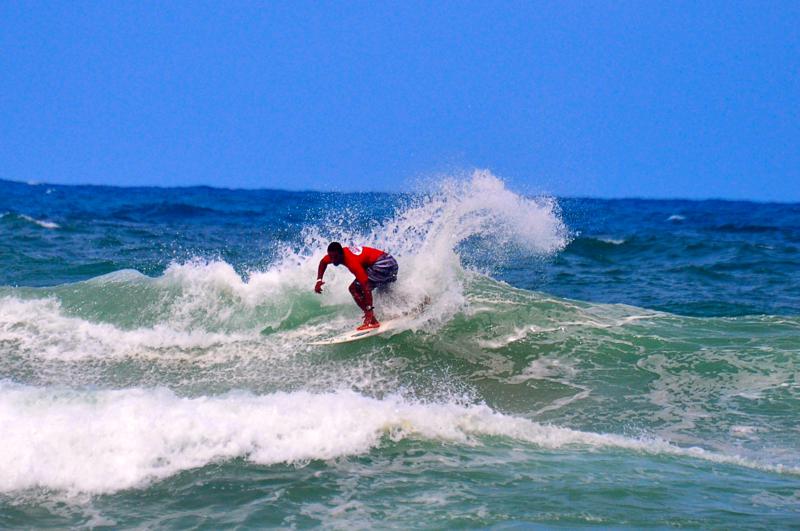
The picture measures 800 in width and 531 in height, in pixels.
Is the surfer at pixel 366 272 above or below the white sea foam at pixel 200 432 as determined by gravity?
above

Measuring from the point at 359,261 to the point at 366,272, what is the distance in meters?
0.24

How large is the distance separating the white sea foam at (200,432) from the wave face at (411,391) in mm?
25

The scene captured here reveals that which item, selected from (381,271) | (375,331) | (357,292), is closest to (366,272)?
(381,271)

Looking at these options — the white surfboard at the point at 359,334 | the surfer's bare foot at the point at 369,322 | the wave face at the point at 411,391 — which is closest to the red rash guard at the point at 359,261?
the surfer's bare foot at the point at 369,322

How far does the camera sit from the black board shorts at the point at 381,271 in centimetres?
1102


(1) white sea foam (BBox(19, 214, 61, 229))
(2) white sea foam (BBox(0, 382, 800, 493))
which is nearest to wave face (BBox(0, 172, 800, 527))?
(2) white sea foam (BBox(0, 382, 800, 493))

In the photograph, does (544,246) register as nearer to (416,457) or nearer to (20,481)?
(416,457)

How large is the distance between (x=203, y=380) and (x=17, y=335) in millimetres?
3534

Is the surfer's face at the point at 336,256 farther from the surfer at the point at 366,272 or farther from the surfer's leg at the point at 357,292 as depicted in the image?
the surfer's leg at the point at 357,292

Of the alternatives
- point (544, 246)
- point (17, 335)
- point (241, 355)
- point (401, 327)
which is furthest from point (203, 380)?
point (544, 246)

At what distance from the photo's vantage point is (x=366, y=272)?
36.2 feet

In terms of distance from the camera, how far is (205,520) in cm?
574

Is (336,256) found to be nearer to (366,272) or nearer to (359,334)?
(366,272)

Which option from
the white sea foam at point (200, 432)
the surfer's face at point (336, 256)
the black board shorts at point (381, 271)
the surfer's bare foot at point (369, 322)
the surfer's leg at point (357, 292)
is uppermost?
the surfer's face at point (336, 256)
